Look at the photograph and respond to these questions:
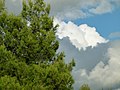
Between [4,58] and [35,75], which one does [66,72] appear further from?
[4,58]

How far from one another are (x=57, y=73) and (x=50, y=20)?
A: 616 cm

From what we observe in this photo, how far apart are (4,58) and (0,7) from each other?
6227 millimetres

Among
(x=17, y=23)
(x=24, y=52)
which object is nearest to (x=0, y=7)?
(x=17, y=23)

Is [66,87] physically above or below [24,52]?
below

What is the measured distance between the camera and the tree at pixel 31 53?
4150cm

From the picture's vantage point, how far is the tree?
41500mm

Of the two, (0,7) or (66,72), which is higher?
(0,7)

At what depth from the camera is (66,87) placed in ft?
140

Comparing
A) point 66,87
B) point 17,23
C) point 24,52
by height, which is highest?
point 17,23

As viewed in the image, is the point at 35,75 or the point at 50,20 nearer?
the point at 35,75

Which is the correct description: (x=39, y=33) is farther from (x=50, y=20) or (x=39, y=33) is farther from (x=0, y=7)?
(x=0, y=7)

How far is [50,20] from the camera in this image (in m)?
45.0

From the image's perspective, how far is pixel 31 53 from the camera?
43.4 m

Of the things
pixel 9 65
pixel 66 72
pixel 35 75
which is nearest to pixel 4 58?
pixel 9 65
